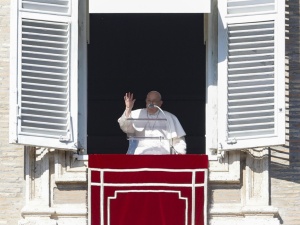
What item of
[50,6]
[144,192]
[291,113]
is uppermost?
[50,6]

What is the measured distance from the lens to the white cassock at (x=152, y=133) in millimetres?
17812

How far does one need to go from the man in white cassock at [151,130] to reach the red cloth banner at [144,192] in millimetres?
294

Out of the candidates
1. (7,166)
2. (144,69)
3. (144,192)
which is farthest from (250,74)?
(144,69)

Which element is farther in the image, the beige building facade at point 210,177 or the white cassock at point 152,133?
the white cassock at point 152,133

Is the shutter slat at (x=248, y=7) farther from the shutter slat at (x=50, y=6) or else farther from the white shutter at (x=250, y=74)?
the shutter slat at (x=50, y=6)

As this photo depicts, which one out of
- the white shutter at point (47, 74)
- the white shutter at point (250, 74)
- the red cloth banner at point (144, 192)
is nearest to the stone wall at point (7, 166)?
the white shutter at point (47, 74)

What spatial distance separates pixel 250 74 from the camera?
17.6 metres

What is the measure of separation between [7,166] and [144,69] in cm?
488

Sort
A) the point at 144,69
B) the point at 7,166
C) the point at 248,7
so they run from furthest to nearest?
the point at 144,69 < the point at 7,166 < the point at 248,7

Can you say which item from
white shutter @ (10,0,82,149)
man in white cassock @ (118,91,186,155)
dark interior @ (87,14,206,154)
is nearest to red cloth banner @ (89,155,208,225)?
man in white cassock @ (118,91,186,155)

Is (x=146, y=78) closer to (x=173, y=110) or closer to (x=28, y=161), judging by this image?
(x=173, y=110)

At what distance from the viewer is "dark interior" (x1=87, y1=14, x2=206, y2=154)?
21703 mm

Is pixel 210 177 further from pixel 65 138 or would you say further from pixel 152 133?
pixel 65 138

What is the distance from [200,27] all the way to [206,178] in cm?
419
